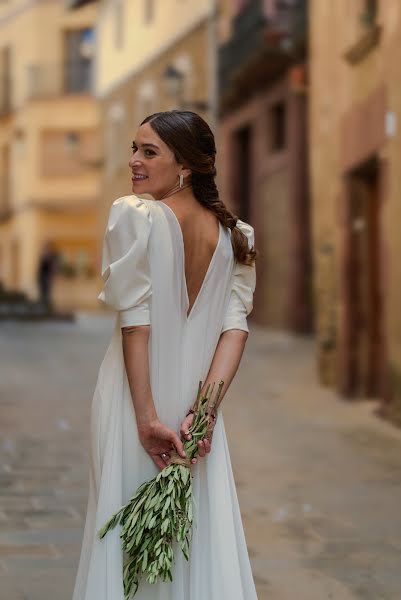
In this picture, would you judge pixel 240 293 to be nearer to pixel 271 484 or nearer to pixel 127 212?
pixel 127 212

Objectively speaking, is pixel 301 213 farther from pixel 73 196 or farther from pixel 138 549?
pixel 73 196

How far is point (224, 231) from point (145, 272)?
332 mm

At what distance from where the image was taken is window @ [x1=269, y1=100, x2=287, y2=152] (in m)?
22.1

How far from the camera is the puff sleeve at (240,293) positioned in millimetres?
3865

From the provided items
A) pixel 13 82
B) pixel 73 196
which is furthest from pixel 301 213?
pixel 13 82

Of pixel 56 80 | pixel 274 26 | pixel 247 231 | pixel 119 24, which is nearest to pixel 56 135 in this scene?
pixel 56 80

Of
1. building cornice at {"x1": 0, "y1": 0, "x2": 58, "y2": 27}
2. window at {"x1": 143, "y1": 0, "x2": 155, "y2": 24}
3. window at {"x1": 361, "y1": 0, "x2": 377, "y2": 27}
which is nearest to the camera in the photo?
window at {"x1": 361, "y1": 0, "x2": 377, "y2": 27}

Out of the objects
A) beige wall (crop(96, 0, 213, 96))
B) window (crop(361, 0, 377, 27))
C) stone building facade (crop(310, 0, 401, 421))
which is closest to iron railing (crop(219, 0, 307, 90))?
beige wall (crop(96, 0, 213, 96))

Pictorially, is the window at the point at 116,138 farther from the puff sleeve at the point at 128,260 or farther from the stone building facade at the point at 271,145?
the puff sleeve at the point at 128,260

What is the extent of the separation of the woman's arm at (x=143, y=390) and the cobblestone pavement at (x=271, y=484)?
1.64 meters

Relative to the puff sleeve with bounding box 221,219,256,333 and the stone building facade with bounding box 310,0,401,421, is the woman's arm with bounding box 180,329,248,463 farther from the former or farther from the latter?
the stone building facade with bounding box 310,0,401,421

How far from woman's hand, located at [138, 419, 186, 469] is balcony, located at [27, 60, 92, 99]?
37.3 m

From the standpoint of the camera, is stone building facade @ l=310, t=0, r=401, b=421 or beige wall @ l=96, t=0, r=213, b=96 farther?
beige wall @ l=96, t=0, r=213, b=96

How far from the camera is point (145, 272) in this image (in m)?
3.61
